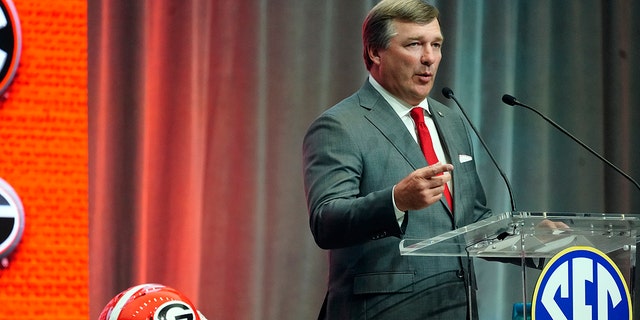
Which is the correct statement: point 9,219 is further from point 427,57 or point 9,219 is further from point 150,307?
point 427,57

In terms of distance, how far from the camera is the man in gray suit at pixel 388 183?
2.43 meters

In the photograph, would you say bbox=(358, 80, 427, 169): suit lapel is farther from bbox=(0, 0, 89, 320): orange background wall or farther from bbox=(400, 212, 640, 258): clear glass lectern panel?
bbox=(0, 0, 89, 320): orange background wall

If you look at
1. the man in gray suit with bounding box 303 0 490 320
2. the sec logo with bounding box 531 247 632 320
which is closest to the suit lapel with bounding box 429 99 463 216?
the man in gray suit with bounding box 303 0 490 320

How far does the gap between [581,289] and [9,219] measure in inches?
71.2

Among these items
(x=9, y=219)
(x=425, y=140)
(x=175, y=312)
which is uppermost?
(x=425, y=140)

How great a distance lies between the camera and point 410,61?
9.05ft

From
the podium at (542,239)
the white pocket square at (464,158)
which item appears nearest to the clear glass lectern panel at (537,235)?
the podium at (542,239)

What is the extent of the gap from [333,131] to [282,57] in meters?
1.62

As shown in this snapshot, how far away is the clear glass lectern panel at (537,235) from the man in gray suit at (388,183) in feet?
0.43

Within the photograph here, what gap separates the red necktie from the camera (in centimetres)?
268

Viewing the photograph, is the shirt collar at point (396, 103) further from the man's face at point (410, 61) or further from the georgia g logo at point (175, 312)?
the georgia g logo at point (175, 312)

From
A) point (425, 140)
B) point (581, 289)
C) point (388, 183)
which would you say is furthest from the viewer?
point (425, 140)

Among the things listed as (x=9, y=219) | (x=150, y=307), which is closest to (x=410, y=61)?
(x=150, y=307)

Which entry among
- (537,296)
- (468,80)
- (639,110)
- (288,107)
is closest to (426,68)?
(537,296)
